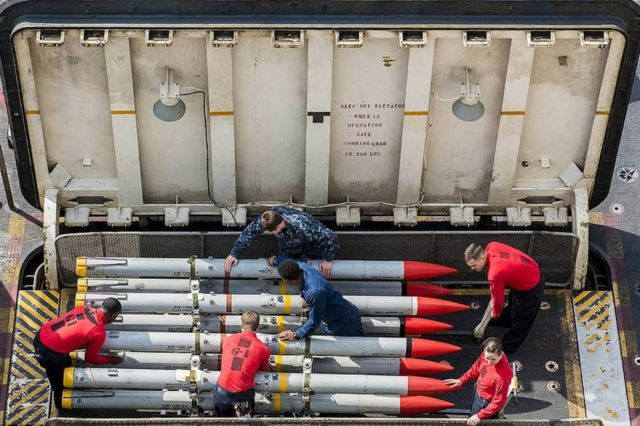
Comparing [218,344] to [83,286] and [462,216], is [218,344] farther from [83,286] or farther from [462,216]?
[462,216]

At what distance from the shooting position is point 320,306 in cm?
1252

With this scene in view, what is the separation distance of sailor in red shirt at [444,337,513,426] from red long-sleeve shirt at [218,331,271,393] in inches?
90.0

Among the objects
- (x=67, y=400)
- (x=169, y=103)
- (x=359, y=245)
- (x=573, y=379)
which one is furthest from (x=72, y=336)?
(x=573, y=379)

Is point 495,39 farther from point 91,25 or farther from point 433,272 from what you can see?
point 91,25

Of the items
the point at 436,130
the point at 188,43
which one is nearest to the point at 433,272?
→ the point at 436,130

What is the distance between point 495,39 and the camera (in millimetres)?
12578

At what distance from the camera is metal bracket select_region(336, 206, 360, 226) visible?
14.0 metres

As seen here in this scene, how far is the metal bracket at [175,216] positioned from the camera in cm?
1387

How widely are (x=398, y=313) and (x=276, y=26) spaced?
3601 mm

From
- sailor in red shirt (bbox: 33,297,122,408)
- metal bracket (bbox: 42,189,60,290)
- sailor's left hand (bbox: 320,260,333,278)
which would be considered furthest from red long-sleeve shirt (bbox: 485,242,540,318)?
metal bracket (bbox: 42,189,60,290)

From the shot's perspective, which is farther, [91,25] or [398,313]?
[398,313]

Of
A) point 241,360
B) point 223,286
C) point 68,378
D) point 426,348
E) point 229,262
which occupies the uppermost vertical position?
point 229,262

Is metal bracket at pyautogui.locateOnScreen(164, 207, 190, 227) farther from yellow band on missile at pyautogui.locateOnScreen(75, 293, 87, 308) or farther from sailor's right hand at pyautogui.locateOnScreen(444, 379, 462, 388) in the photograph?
sailor's right hand at pyautogui.locateOnScreen(444, 379, 462, 388)

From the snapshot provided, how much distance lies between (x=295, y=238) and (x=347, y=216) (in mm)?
1096
